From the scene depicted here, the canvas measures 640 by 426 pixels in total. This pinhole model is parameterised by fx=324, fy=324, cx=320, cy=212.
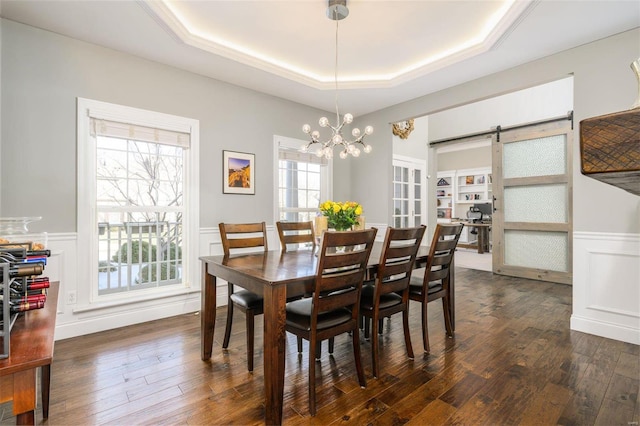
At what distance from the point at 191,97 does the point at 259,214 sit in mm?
1560

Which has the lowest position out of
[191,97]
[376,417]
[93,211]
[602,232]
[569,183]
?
[376,417]

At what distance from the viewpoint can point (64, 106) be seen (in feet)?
9.37

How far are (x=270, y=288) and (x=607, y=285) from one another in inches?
120

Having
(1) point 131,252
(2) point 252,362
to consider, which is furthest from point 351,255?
(1) point 131,252

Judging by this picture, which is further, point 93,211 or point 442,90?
point 442,90

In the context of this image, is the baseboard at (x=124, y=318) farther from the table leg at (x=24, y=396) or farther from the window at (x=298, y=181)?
the table leg at (x=24, y=396)

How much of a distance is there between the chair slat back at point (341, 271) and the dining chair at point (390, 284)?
20 cm

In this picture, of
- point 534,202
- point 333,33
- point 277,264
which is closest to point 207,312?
point 277,264

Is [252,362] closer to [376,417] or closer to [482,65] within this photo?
[376,417]

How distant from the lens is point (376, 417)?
1754 millimetres

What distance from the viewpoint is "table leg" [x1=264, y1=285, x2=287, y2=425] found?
5.53 feet

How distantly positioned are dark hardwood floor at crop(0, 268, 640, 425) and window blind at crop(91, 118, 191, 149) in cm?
186

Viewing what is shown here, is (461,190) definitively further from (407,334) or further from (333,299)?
(333,299)

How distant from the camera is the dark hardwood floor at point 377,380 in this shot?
69.8 inches
